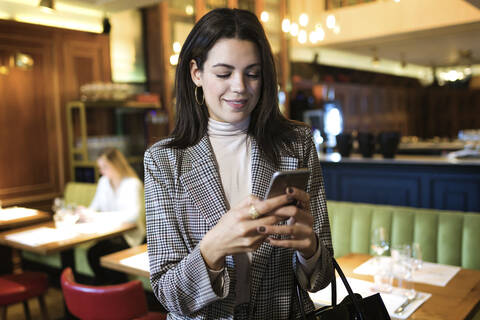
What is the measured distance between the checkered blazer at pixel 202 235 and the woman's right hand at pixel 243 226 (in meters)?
0.10

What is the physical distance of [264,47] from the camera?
114 centimetres

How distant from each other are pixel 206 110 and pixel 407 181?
13.1 ft

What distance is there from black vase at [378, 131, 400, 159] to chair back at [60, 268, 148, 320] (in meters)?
3.66

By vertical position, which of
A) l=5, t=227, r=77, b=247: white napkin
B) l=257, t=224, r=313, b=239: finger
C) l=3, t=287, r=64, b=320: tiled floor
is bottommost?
l=3, t=287, r=64, b=320: tiled floor

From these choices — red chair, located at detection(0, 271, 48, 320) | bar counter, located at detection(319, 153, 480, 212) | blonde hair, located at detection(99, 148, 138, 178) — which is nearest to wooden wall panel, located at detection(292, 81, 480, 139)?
bar counter, located at detection(319, 153, 480, 212)

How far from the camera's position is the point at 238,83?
110 cm

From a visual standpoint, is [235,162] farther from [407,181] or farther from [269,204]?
[407,181]

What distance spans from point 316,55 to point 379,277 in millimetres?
6535

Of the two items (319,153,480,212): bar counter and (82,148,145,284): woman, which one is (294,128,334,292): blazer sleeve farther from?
(319,153,480,212): bar counter

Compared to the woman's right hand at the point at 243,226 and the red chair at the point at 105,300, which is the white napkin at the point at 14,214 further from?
the woman's right hand at the point at 243,226

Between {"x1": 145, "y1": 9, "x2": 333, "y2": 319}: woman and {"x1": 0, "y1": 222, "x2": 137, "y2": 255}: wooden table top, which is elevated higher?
{"x1": 145, "y1": 9, "x2": 333, "y2": 319}: woman

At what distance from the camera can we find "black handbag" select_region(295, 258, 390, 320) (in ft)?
3.59

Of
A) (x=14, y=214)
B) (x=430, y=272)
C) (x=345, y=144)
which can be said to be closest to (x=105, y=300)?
(x=430, y=272)

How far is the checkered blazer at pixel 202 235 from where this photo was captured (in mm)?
1070
